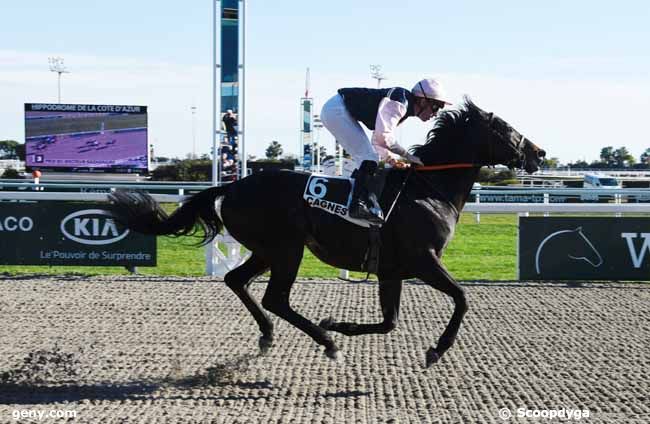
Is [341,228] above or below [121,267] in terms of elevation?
above

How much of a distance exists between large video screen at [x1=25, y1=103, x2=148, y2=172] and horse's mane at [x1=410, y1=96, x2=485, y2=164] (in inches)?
946

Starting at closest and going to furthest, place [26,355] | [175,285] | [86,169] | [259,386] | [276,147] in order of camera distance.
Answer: [259,386], [26,355], [175,285], [86,169], [276,147]

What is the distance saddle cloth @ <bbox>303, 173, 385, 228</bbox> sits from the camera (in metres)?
5.89

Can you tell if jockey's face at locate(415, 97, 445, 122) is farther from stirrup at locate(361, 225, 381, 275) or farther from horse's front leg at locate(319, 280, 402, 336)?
horse's front leg at locate(319, 280, 402, 336)

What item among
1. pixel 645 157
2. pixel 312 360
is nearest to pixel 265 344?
pixel 312 360

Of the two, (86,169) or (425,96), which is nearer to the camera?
(425,96)

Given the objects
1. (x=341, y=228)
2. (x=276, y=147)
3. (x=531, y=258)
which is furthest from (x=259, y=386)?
(x=276, y=147)

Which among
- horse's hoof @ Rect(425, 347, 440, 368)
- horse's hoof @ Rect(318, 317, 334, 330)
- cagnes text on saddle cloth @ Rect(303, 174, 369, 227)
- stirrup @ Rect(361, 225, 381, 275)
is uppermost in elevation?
cagnes text on saddle cloth @ Rect(303, 174, 369, 227)

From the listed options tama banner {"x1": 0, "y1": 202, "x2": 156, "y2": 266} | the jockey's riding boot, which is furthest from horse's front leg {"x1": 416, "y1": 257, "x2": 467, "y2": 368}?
tama banner {"x1": 0, "y1": 202, "x2": 156, "y2": 266}

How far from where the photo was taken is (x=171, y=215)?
652cm

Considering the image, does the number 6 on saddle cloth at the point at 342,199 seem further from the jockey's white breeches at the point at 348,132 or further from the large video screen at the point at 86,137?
the large video screen at the point at 86,137

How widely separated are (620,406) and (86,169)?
2611 centimetres

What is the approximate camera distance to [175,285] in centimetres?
1032

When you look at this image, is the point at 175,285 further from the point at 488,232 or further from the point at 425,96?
the point at 488,232
